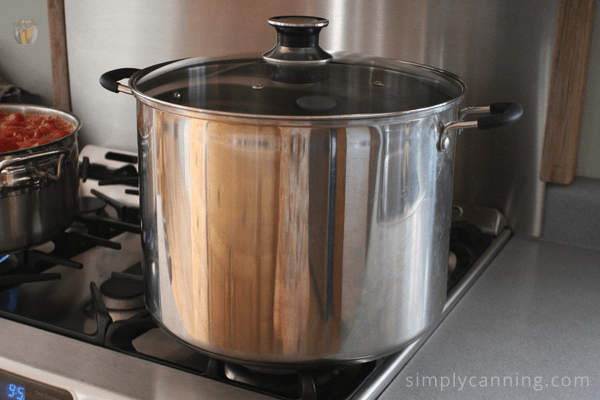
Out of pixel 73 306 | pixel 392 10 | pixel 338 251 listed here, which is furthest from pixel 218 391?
pixel 392 10

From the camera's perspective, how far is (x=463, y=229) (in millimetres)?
995

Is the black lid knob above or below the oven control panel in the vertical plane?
above

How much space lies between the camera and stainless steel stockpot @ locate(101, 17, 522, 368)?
542 millimetres

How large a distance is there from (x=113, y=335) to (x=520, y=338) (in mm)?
498

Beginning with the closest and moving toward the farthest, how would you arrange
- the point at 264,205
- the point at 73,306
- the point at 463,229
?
1. the point at 264,205
2. the point at 73,306
3. the point at 463,229

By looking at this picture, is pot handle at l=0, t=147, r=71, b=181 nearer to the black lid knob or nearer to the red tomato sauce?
the red tomato sauce

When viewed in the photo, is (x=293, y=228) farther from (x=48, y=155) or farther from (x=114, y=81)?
(x=48, y=155)

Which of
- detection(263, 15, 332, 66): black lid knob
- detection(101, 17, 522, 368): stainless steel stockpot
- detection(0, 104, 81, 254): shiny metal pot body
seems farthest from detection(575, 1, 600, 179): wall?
detection(0, 104, 81, 254): shiny metal pot body

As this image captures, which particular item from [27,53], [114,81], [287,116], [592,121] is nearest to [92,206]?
[114,81]

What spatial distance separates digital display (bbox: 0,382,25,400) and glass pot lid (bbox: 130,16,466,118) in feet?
1.17

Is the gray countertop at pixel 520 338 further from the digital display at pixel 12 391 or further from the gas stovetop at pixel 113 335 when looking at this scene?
the digital display at pixel 12 391

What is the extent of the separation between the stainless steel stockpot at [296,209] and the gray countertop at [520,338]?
0.07m

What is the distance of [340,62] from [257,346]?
Answer: 34cm

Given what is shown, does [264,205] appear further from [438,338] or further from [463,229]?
[463,229]
